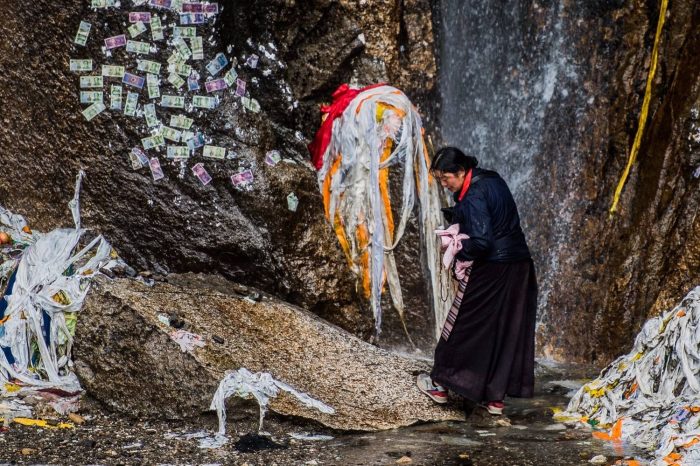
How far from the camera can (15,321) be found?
5895 millimetres

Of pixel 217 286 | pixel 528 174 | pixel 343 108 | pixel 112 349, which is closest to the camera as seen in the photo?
pixel 112 349

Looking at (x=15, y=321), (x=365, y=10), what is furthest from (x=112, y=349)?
(x=365, y=10)

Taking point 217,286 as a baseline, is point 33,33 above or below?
above

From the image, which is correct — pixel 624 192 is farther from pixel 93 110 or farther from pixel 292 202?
pixel 93 110

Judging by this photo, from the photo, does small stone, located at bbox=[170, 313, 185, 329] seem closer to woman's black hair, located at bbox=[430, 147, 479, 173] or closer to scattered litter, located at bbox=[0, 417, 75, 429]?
scattered litter, located at bbox=[0, 417, 75, 429]

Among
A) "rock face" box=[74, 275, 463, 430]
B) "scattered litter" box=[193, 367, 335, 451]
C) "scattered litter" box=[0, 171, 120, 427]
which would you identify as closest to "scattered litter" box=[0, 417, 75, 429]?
"scattered litter" box=[0, 171, 120, 427]

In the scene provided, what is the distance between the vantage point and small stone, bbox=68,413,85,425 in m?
5.16

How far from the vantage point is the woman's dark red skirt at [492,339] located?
5.37m

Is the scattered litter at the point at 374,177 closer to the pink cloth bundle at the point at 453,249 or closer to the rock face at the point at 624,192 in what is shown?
the rock face at the point at 624,192

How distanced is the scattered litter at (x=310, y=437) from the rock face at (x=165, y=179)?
1929 millimetres

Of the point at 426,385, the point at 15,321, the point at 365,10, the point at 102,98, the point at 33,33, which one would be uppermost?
the point at 365,10

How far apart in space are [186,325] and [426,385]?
1552 mm

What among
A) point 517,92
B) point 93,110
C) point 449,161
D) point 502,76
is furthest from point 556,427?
point 502,76

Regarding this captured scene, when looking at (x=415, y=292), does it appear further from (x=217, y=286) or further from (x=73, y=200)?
(x=73, y=200)
